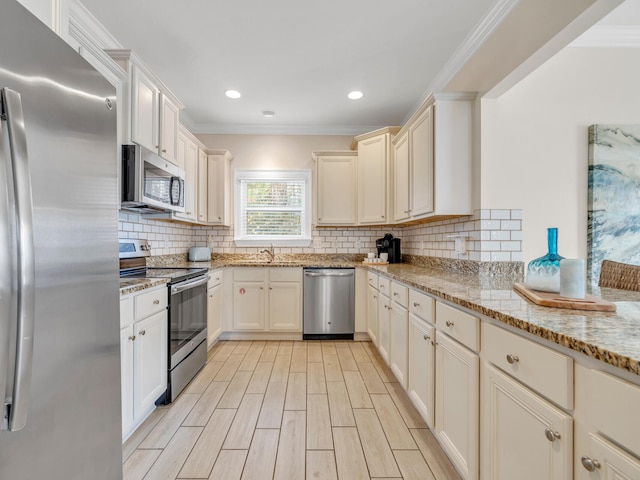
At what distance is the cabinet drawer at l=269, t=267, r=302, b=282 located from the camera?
3.52m

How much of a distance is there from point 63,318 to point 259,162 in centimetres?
349

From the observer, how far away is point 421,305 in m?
1.85

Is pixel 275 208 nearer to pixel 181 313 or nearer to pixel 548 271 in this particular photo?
pixel 181 313

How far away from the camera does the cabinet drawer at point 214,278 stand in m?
3.08

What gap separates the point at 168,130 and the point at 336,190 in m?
1.98

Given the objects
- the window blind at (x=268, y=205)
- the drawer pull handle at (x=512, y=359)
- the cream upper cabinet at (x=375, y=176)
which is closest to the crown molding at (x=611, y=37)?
the cream upper cabinet at (x=375, y=176)

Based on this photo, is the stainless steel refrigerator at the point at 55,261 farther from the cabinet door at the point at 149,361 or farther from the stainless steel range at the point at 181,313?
the stainless steel range at the point at 181,313

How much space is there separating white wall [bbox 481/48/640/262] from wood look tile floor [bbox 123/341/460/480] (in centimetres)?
156

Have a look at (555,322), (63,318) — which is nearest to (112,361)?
(63,318)

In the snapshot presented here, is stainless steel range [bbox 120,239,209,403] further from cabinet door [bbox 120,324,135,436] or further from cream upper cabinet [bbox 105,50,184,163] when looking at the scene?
cream upper cabinet [bbox 105,50,184,163]

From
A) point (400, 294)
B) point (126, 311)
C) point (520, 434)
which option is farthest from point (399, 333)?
point (126, 311)

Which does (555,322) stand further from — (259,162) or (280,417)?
(259,162)

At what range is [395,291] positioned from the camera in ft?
7.91

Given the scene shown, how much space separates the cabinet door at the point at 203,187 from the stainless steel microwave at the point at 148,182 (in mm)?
929
